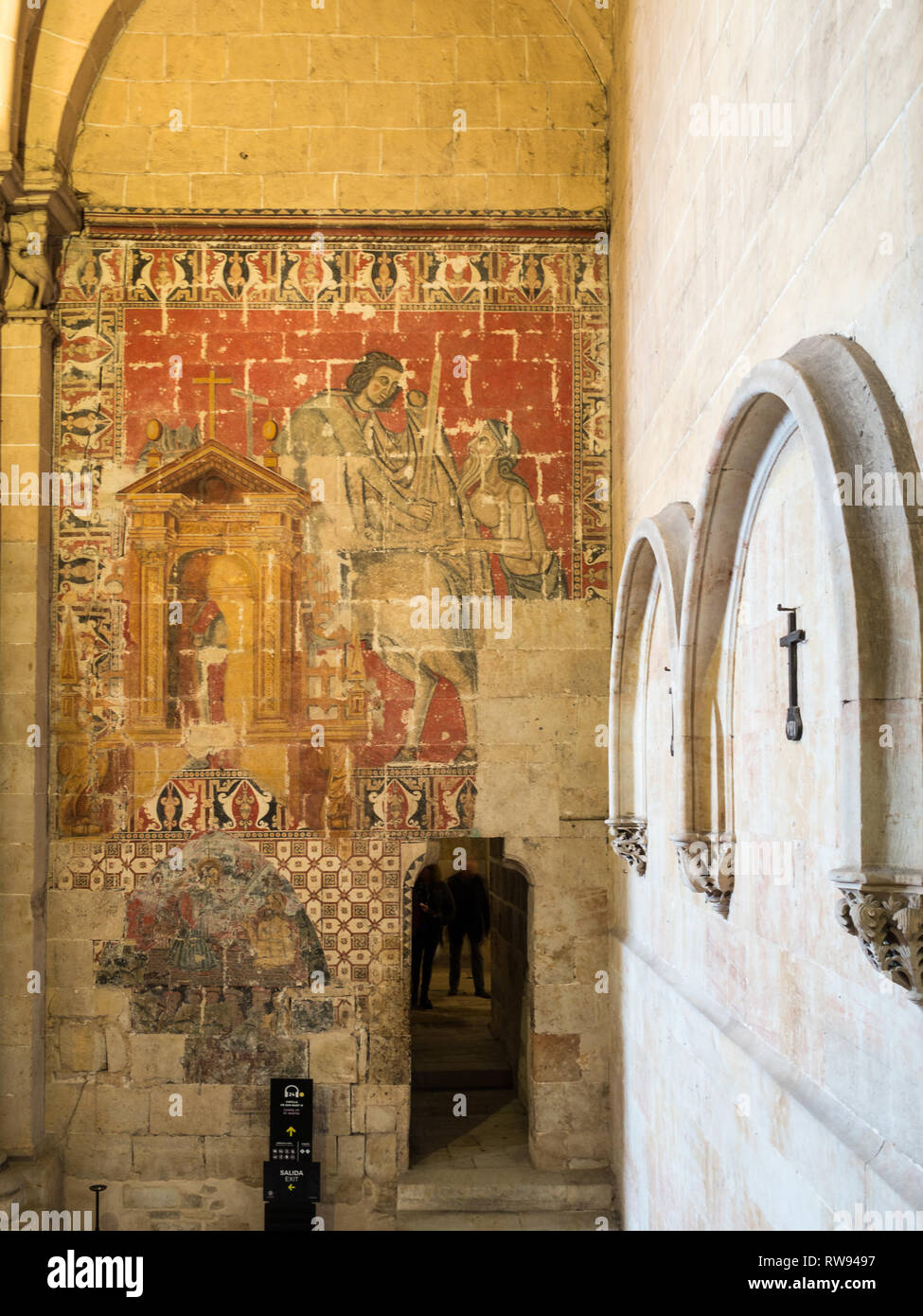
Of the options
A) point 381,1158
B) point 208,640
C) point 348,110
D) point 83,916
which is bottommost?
point 381,1158

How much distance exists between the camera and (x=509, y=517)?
793 cm

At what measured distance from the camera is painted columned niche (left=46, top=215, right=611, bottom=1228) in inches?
298

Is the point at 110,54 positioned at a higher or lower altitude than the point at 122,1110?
higher

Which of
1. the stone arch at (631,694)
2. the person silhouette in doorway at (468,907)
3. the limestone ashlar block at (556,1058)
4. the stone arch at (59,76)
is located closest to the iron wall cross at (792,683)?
the stone arch at (631,694)

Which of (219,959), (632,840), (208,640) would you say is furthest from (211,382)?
(632,840)

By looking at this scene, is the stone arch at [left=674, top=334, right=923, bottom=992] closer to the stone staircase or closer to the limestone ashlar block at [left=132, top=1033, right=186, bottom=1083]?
the stone staircase

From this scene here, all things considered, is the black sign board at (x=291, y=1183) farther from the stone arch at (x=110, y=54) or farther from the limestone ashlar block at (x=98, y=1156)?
the stone arch at (x=110, y=54)

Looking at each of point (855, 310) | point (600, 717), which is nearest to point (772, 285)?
point (855, 310)

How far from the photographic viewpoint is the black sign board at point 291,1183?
7.27m

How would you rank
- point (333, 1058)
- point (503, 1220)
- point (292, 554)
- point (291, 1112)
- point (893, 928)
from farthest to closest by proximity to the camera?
point (292, 554), point (333, 1058), point (291, 1112), point (503, 1220), point (893, 928)

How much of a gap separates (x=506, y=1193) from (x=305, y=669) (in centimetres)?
347

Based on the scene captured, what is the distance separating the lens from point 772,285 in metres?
3.94

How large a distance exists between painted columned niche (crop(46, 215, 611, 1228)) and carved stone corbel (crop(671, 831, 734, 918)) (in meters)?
3.14

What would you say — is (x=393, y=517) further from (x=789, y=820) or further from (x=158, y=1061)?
(x=789, y=820)
